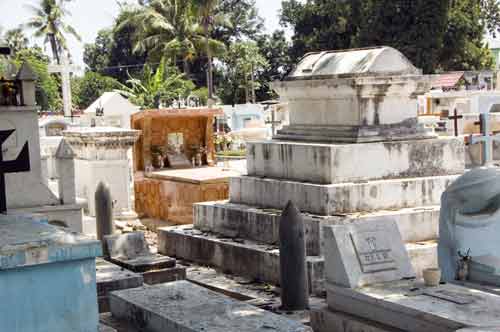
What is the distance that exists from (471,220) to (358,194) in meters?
2.44

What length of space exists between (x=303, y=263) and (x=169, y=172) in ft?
24.9

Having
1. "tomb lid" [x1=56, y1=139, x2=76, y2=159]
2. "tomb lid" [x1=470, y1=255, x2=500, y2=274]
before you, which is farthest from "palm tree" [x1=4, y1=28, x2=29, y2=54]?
"tomb lid" [x1=470, y1=255, x2=500, y2=274]

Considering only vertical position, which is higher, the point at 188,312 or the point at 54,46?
the point at 54,46

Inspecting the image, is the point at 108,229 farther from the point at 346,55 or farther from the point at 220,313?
the point at 220,313

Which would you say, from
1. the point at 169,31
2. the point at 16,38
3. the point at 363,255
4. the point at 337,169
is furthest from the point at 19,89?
the point at 16,38

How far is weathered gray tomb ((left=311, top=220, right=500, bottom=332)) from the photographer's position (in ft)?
19.1

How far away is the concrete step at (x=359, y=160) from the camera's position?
373 inches

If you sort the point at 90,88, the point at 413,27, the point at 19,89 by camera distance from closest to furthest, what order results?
the point at 19,89
the point at 413,27
the point at 90,88

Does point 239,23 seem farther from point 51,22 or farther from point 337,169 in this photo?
point 337,169

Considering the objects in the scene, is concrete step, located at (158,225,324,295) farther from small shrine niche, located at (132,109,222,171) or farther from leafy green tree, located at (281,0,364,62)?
leafy green tree, located at (281,0,364,62)

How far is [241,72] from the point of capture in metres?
48.3

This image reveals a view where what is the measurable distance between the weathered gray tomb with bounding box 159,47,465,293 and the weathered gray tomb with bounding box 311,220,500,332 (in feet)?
5.27

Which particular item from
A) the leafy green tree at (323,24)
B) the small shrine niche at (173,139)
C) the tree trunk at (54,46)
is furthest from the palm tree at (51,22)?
the small shrine niche at (173,139)

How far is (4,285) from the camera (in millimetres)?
4641
